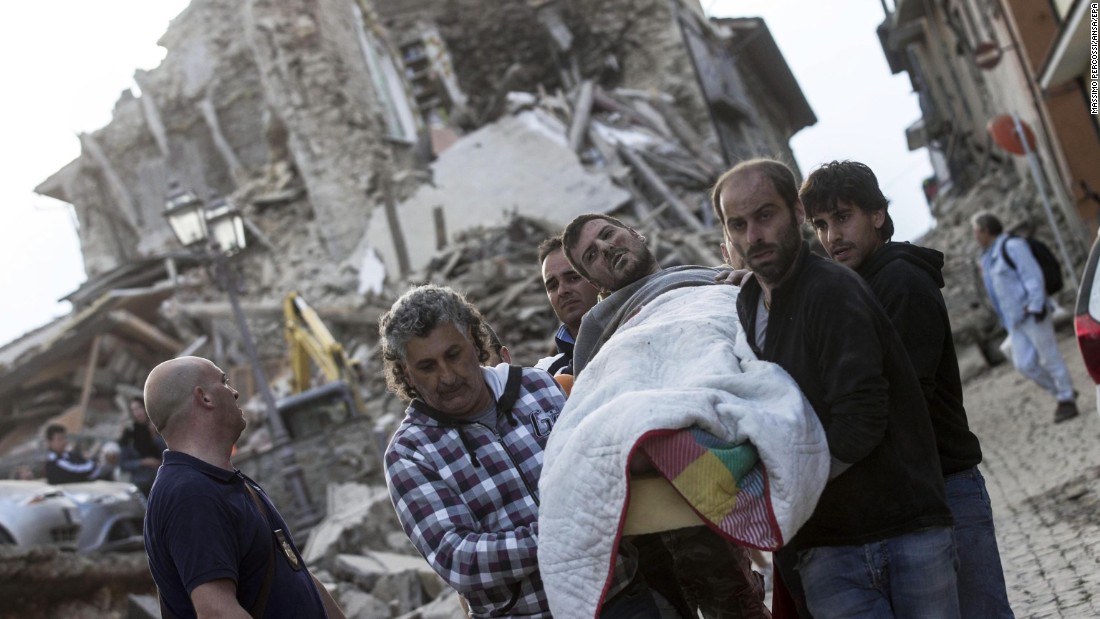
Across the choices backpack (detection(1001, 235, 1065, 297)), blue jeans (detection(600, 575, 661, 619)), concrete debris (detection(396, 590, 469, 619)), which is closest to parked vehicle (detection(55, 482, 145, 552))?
concrete debris (detection(396, 590, 469, 619))

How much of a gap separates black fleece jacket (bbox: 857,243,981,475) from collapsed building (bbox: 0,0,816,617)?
38.9ft

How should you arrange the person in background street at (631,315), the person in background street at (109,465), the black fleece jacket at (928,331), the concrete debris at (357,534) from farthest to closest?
the person in background street at (109,465)
the concrete debris at (357,534)
the person in background street at (631,315)
the black fleece jacket at (928,331)

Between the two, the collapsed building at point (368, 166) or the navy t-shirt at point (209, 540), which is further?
the collapsed building at point (368, 166)

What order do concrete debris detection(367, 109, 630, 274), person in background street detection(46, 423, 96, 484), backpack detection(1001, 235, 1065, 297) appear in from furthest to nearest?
→ concrete debris detection(367, 109, 630, 274)
person in background street detection(46, 423, 96, 484)
backpack detection(1001, 235, 1065, 297)

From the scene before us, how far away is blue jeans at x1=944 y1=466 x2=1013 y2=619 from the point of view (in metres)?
2.91

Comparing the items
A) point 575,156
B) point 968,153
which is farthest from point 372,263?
point 968,153

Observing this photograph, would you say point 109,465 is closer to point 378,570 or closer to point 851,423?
point 378,570

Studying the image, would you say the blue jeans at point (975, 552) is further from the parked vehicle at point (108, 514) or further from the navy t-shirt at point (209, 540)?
the parked vehicle at point (108, 514)

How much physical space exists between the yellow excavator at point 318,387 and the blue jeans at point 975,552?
10.9 m

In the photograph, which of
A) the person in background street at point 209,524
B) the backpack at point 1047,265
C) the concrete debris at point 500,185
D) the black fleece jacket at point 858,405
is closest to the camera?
the black fleece jacket at point 858,405

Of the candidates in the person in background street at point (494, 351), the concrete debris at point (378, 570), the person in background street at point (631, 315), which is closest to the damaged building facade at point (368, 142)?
the concrete debris at point (378, 570)

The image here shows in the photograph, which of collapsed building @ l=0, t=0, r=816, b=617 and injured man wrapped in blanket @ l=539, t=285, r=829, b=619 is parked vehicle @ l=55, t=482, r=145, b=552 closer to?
collapsed building @ l=0, t=0, r=816, b=617

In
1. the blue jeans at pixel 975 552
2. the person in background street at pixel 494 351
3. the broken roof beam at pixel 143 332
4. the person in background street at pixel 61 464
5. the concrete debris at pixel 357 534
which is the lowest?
the concrete debris at pixel 357 534

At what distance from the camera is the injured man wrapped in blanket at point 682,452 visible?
2.30 meters
